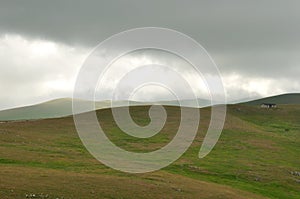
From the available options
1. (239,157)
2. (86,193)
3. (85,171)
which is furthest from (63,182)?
(239,157)

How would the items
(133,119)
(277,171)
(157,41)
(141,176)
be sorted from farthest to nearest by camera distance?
(133,119)
(277,171)
(141,176)
(157,41)

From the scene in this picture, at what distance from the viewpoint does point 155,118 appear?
14712cm

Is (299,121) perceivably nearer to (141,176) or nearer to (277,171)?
(277,171)

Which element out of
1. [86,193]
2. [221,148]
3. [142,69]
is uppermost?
[142,69]

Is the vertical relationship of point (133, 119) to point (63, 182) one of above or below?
Answer: above

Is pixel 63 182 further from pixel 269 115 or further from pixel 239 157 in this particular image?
pixel 269 115

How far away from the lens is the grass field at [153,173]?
53250mm

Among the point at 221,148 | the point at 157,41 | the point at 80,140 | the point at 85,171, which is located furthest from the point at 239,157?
the point at 157,41

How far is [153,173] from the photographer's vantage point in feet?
232

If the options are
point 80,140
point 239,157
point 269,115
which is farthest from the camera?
point 269,115

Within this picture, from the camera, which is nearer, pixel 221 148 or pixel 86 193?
pixel 86 193

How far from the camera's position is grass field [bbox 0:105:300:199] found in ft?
175

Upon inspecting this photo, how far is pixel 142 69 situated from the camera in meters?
52.3

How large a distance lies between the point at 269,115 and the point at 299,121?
13.9 m
